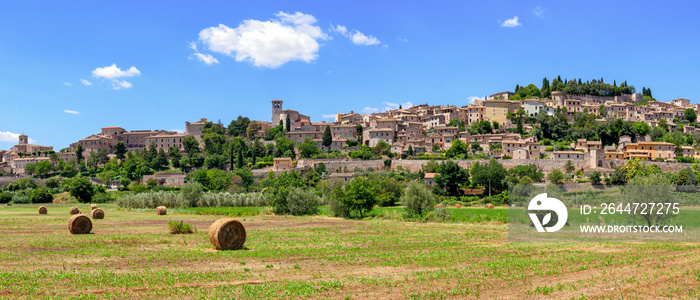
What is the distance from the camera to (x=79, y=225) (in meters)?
21.5

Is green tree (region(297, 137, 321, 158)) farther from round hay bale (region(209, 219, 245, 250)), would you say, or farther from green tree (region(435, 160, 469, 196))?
round hay bale (region(209, 219, 245, 250))

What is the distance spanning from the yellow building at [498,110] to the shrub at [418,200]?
301 feet

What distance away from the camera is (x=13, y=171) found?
122 meters

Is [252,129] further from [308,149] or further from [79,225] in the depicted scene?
[79,225]

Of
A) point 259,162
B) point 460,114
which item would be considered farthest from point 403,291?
point 460,114

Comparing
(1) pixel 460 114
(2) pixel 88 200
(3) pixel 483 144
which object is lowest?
(2) pixel 88 200

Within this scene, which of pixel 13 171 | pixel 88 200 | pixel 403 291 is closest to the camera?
pixel 403 291

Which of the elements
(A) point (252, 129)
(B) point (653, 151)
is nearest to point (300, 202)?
(B) point (653, 151)

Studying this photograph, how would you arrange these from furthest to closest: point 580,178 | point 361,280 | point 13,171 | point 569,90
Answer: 1. point 569,90
2. point 13,171
3. point 580,178
4. point 361,280

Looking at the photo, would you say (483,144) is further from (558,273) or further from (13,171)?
(13,171)

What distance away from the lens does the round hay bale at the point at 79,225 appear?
21312 millimetres

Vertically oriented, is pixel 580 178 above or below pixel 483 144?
below

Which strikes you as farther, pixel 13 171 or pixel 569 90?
pixel 569 90

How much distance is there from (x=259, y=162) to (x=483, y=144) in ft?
148
